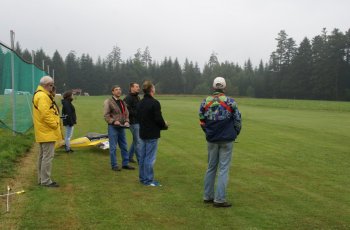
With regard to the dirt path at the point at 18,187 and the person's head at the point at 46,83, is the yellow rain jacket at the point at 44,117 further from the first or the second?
the dirt path at the point at 18,187

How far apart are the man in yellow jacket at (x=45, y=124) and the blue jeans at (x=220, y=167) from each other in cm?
287

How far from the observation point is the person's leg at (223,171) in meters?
7.05

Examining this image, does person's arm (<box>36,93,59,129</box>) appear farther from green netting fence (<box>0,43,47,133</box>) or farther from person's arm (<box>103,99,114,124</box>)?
green netting fence (<box>0,43,47,133</box>)

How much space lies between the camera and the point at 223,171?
7.12 meters

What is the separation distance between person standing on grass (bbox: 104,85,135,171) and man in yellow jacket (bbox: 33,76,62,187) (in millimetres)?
1874

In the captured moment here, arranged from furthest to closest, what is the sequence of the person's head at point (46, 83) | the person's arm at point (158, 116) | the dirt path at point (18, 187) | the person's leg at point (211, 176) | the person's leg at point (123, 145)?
1. the person's leg at point (123, 145)
2. the person's arm at point (158, 116)
3. the person's head at point (46, 83)
4. the person's leg at point (211, 176)
5. the dirt path at point (18, 187)

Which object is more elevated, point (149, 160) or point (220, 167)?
point (220, 167)

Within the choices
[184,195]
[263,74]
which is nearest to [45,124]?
[184,195]

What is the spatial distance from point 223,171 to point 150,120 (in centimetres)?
209

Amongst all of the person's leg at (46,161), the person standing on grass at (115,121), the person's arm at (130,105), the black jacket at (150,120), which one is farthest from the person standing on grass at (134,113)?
the person's leg at (46,161)

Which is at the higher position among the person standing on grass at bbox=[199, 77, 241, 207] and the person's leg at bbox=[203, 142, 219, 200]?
the person standing on grass at bbox=[199, 77, 241, 207]

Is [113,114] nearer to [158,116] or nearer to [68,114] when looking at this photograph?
[158,116]

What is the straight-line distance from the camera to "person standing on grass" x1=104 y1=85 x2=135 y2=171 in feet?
32.6

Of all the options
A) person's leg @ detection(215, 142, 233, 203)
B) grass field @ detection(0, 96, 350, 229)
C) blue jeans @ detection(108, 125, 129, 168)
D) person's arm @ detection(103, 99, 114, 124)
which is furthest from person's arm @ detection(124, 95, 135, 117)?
person's leg @ detection(215, 142, 233, 203)
